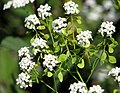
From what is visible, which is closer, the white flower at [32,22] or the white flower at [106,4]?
the white flower at [32,22]

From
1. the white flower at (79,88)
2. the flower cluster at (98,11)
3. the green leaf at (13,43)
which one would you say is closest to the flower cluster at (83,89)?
the white flower at (79,88)

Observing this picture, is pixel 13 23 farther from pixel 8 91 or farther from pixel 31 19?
pixel 31 19

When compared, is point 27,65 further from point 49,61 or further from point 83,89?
point 83,89

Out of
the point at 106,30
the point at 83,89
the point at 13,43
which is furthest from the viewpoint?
the point at 13,43

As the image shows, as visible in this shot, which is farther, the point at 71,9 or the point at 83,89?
Answer: the point at 71,9

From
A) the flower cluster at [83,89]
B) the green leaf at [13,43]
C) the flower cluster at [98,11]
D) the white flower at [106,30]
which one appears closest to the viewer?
the flower cluster at [83,89]

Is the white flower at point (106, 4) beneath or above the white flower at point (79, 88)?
above

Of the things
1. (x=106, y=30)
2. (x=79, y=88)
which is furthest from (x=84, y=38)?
(x=79, y=88)

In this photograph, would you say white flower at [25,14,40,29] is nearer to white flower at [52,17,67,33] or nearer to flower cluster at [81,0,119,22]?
white flower at [52,17,67,33]

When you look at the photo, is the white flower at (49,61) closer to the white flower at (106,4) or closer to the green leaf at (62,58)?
the green leaf at (62,58)

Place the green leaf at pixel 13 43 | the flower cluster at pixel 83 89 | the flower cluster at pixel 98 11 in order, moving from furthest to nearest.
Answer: the flower cluster at pixel 98 11 → the green leaf at pixel 13 43 → the flower cluster at pixel 83 89

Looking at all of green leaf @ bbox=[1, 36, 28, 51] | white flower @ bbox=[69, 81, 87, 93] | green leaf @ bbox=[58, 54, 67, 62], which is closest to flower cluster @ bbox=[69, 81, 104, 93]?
white flower @ bbox=[69, 81, 87, 93]
